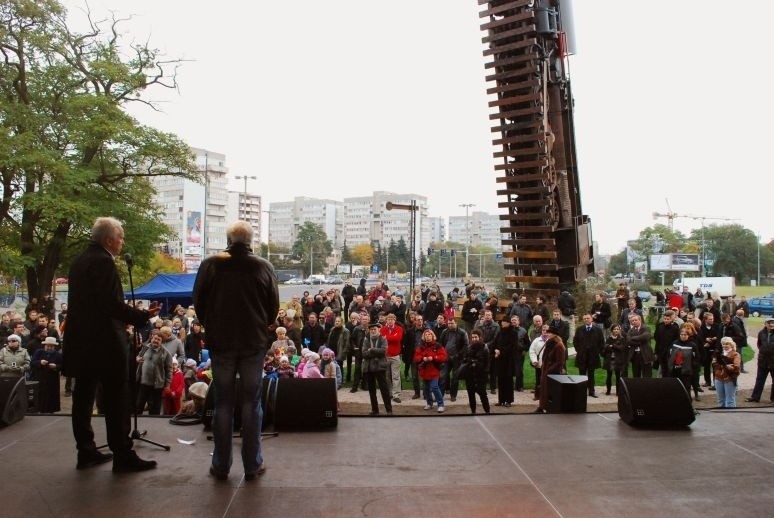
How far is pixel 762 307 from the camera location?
118 ft

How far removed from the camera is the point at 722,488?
393 centimetres

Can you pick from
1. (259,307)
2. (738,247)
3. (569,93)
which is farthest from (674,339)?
(738,247)

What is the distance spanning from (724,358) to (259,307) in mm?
9151

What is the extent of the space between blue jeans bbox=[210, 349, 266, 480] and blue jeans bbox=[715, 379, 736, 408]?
8.97 meters

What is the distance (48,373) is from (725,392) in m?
11.1

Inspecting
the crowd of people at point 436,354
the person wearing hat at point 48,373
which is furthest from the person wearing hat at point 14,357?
the person wearing hat at point 48,373

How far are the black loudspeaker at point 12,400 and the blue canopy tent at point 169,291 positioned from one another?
16.7 m

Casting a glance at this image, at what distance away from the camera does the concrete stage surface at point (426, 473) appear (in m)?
3.57

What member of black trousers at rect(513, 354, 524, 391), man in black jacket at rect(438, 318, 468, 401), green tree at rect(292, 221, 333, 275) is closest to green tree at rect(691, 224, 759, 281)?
green tree at rect(292, 221, 333, 275)

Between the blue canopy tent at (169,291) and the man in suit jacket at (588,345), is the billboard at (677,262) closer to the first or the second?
the blue canopy tent at (169,291)

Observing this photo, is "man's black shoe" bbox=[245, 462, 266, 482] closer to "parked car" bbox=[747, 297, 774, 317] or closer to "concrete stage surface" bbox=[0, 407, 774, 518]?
"concrete stage surface" bbox=[0, 407, 774, 518]

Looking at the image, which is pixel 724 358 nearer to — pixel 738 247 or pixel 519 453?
pixel 519 453

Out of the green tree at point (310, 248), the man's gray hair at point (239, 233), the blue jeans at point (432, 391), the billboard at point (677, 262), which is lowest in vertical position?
the blue jeans at point (432, 391)

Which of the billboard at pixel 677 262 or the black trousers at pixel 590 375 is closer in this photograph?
the black trousers at pixel 590 375
